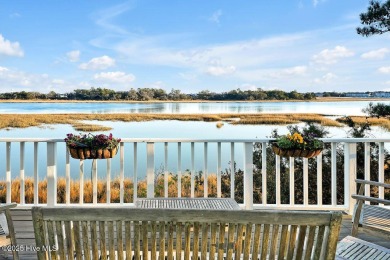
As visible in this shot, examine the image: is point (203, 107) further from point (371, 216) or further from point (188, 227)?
point (188, 227)

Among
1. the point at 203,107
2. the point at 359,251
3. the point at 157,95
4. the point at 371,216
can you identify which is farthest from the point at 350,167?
the point at 203,107

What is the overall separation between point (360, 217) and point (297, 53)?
9728 mm

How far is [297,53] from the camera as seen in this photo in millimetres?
11664

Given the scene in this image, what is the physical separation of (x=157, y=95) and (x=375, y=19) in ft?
17.3

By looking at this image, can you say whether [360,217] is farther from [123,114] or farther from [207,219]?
[123,114]

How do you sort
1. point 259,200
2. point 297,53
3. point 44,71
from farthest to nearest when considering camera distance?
1. point 44,71
2. point 297,53
3. point 259,200

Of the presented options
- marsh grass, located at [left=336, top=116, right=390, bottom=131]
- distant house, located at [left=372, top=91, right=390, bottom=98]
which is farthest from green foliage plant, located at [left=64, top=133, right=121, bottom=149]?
distant house, located at [left=372, top=91, right=390, bottom=98]

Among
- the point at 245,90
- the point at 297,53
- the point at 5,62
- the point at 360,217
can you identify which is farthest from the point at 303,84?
the point at 5,62

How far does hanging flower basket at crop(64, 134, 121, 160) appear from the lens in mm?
3725

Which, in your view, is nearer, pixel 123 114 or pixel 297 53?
pixel 123 114

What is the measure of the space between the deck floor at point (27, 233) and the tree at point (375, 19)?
3.94 meters

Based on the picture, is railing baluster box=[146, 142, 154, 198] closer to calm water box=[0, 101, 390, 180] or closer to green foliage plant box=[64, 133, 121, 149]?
green foliage plant box=[64, 133, 121, 149]

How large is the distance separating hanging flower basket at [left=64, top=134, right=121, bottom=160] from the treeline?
5287 millimetres

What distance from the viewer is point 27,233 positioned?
3.54 m
